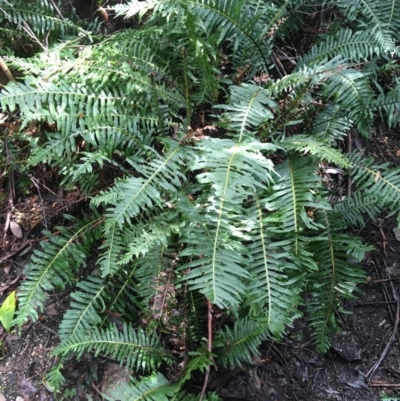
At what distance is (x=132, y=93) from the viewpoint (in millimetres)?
2406

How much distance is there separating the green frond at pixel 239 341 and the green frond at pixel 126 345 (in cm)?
28

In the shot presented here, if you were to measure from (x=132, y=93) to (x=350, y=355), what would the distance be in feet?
5.84

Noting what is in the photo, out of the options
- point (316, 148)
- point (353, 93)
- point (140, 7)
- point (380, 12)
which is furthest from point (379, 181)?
point (140, 7)

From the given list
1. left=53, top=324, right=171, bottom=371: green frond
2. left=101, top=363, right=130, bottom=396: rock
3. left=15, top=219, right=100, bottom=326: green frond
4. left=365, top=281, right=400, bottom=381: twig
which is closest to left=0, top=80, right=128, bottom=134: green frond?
left=15, top=219, right=100, bottom=326: green frond

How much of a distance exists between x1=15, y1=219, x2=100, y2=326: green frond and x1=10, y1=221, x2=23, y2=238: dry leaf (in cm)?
35

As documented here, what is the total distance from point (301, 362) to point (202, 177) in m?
1.06

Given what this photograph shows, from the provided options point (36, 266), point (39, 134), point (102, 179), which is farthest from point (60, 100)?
point (36, 266)

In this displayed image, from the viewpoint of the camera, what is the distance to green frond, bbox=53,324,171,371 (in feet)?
6.63

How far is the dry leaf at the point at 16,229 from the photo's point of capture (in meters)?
2.70

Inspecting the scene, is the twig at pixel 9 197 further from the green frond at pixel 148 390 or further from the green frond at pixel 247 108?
the green frond at pixel 247 108

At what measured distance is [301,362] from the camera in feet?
7.04

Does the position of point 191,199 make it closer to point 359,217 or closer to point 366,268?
point 359,217

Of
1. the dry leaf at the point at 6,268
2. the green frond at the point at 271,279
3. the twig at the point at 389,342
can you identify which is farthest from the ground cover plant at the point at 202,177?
the dry leaf at the point at 6,268

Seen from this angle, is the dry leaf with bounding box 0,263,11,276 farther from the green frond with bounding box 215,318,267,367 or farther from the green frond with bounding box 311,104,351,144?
the green frond with bounding box 311,104,351,144
